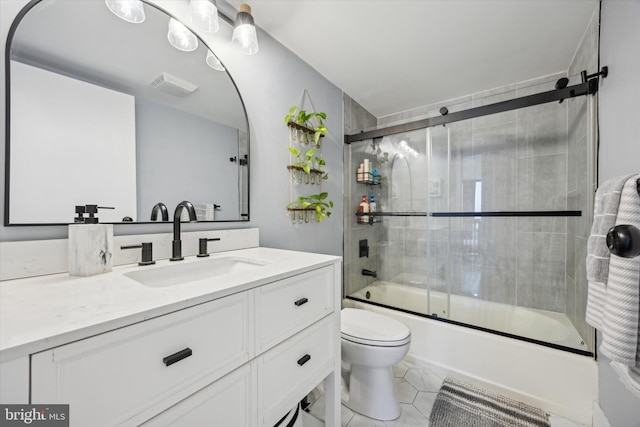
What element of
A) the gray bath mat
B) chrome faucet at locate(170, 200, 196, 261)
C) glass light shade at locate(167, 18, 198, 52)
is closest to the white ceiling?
glass light shade at locate(167, 18, 198, 52)

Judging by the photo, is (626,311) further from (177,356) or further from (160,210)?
(160,210)

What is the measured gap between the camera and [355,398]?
1.38 meters

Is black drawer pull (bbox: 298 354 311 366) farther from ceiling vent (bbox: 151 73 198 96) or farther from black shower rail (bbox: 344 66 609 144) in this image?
black shower rail (bbox: 344 66 609 144)

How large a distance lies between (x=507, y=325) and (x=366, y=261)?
46.3 inches

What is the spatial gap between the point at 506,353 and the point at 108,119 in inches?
92.6

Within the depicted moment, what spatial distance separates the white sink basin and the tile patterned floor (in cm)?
94

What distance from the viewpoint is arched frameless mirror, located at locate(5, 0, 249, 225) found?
30.7 inches

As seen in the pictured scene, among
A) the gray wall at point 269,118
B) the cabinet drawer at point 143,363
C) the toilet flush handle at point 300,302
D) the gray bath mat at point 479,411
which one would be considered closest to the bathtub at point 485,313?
the gray bath mat at point 479,411

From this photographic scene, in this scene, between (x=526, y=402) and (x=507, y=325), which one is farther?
(x=507, y=325)

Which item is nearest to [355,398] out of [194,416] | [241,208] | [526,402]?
[526,402]

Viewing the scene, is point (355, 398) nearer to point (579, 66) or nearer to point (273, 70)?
point (273, 70)

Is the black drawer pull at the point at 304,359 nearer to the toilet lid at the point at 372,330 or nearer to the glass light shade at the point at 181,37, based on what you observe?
the toilet lid at the point at 372,330

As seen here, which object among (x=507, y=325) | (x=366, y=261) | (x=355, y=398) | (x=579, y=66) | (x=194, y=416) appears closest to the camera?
(x=194, y=416)

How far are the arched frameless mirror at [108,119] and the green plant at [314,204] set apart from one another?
507mm
